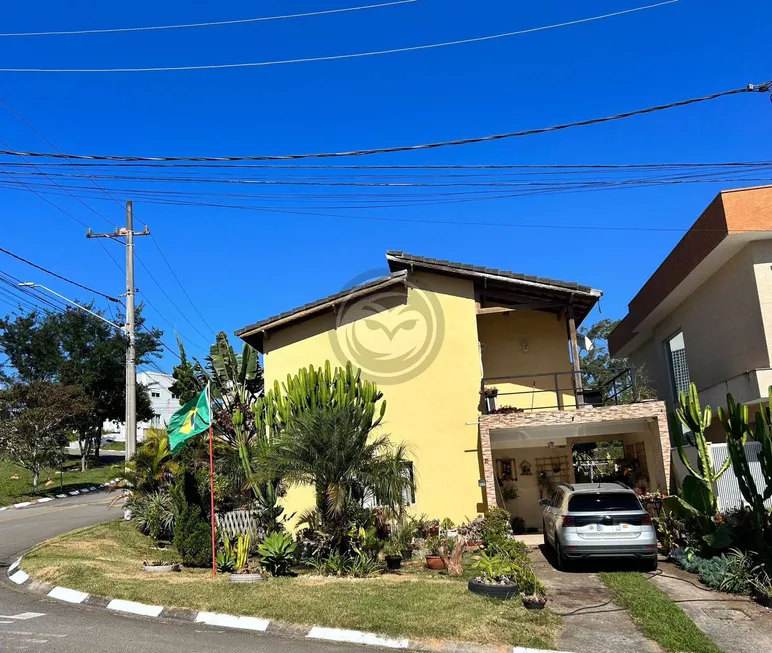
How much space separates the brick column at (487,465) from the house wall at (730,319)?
6.55 m

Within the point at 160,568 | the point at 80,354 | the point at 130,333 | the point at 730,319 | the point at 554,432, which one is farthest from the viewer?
the point at 80,354

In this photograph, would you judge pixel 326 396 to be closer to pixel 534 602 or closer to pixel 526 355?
pixel 534 602

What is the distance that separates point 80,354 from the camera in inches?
1731

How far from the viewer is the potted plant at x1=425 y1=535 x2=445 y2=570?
12.9 metres

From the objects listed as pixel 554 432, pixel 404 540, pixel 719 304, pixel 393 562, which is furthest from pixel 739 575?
pixel 719 304

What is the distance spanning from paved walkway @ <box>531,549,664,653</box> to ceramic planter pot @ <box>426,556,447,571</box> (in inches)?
76.3

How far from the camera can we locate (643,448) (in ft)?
63.0

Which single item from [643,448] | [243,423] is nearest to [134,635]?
[243,423]

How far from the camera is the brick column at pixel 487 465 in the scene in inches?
639

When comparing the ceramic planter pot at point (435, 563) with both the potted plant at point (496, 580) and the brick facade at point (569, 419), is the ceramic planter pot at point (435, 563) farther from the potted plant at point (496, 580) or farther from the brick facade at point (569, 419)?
the brick facade at point (569, 419)

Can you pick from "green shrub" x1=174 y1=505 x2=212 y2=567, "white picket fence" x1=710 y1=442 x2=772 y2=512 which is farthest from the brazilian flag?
"white picket fence" x1=710 y1=442 x2=772 y2=512

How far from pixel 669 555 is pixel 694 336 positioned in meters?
7.95

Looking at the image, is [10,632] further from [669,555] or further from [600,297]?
[600,297]

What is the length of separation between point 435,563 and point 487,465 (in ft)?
12.9
